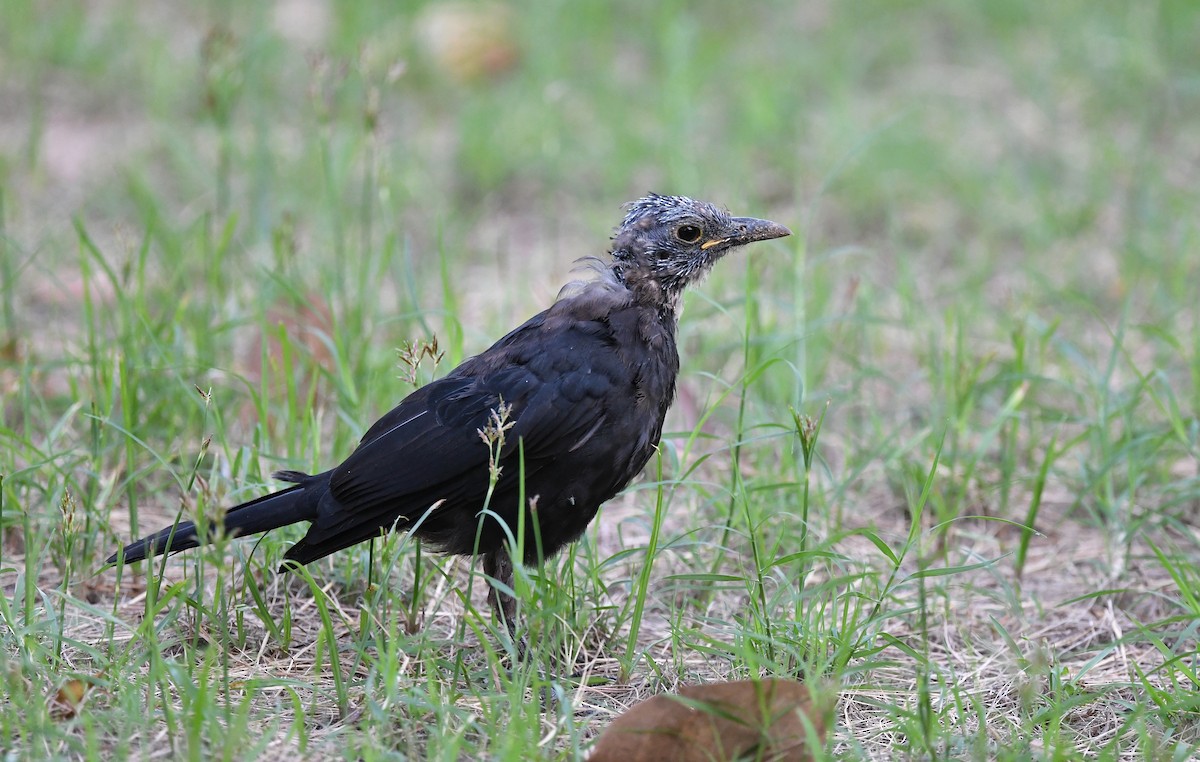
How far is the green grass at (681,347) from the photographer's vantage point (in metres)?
3.00

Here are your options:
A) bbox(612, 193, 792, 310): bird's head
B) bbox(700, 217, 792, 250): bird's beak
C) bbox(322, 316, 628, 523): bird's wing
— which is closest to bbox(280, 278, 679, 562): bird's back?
bbox(322, 316, 628, 523): bird's wing

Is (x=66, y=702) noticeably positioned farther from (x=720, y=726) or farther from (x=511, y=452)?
(x=720, y=726)

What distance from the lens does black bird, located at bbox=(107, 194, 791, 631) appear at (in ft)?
10.5

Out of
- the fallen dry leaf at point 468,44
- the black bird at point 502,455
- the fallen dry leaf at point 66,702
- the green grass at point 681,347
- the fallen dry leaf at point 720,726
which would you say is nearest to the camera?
the fallen dry leaf at point 720,726

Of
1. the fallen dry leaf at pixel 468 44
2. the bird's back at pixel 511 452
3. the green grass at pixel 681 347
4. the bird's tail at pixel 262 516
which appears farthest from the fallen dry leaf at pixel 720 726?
the fallen dry leaf at pixel 468 44

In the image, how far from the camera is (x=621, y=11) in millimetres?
8523

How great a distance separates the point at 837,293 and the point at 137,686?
3657 millimetres

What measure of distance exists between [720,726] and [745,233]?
63.9 inches

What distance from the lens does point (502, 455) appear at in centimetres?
320

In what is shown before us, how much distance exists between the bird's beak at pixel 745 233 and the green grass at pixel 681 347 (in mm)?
432

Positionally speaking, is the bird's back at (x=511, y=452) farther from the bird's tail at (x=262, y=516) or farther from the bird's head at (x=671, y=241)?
the bird's head at (x=671, y=241)

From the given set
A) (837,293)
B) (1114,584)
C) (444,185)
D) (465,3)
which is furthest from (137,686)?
(465,3)

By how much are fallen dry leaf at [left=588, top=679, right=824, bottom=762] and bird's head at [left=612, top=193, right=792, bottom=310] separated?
1.38 meters

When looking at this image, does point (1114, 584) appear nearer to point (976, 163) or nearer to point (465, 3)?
point (976, 163)
